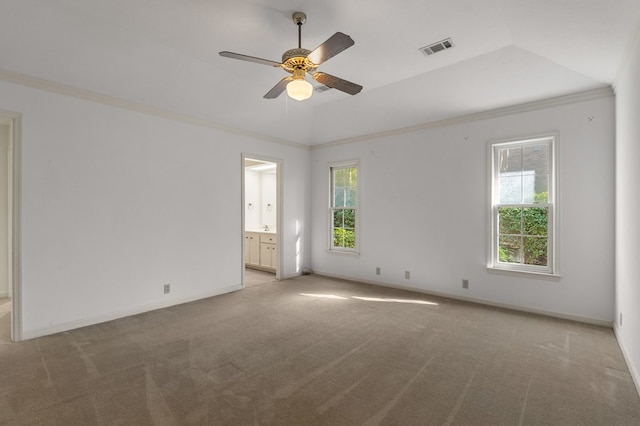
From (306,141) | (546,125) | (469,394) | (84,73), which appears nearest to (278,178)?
(306,141)

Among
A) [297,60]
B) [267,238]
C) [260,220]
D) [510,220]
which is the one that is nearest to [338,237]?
[267,238]

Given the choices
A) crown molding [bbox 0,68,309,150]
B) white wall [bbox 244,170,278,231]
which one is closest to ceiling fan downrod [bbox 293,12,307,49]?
crown molding [bbox 0,68,309,150]

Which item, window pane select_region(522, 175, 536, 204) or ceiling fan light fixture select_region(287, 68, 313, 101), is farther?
window pane select_region(522, 175, 536, 204)

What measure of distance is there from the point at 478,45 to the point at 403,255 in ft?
10.6

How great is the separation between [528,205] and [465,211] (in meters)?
0.79

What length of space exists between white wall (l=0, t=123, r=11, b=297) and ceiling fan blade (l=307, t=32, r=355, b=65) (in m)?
5.39

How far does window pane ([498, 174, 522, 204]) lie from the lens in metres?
4.29

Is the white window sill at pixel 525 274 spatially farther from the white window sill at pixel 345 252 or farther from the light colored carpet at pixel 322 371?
the white window sill at pixel 345 252

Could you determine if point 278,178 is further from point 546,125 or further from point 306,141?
point 546,125

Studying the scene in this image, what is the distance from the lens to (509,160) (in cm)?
438

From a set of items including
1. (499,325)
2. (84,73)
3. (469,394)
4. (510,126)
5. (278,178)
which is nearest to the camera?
(469,394)

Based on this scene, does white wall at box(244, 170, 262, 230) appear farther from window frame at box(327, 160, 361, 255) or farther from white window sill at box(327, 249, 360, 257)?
white window sill at box(327, 249, 360, 257)

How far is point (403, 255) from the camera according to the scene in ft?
17.5

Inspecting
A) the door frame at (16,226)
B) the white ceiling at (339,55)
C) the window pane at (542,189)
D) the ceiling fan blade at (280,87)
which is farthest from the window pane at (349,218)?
the door frame at (16,226)
